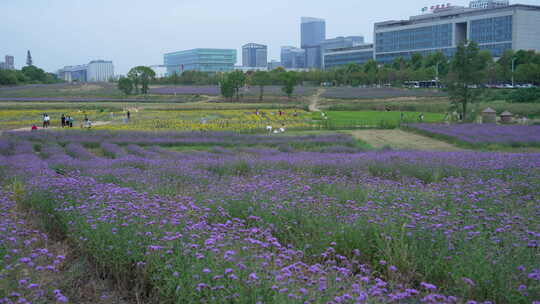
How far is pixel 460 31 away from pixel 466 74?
94998 millimetres

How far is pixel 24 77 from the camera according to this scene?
124 metres

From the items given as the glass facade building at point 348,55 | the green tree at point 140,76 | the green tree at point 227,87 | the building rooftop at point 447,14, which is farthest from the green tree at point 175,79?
the building rooftop at point 447,14

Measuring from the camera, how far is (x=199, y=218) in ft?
25.2

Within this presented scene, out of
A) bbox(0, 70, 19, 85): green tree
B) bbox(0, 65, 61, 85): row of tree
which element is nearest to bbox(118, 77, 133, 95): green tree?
bbox(0, 70, 19, 85): green tree

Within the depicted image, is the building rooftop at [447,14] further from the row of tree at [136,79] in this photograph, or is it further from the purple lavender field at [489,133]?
the purple lavender field at [489,133]

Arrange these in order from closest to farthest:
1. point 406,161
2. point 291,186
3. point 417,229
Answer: point 417,229, point 291,186, point 406,161

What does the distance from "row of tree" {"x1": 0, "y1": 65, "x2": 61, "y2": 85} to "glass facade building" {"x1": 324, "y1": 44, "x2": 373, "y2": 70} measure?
293ft

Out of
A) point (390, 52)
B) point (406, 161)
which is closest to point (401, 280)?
point (406, 161)

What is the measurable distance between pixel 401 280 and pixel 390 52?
6029 inches

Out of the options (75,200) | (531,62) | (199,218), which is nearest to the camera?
(199,218)

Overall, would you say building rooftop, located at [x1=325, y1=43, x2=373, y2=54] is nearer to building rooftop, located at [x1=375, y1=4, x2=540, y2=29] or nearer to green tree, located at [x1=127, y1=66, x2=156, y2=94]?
building rooftop, located at [x1=375, y1=4, x2=540, y2=29]

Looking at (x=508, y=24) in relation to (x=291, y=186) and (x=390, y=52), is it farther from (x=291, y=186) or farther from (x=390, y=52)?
(x=291, y=186)

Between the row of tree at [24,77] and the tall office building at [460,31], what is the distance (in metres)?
100

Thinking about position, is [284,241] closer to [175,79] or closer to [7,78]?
[7,78]
